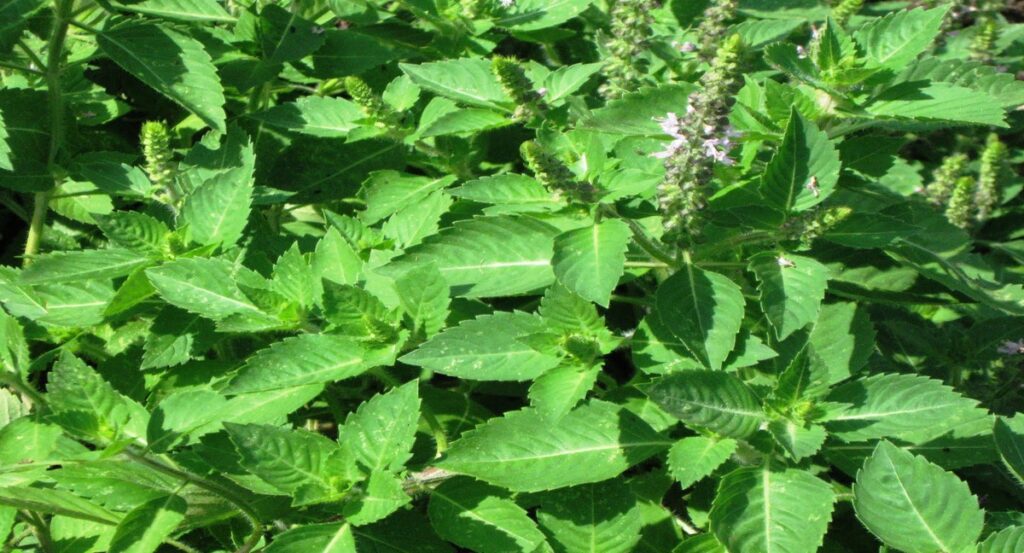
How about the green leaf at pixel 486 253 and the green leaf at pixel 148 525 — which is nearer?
the green leaf at pixel 148 525

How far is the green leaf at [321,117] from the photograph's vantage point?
3.27 metres

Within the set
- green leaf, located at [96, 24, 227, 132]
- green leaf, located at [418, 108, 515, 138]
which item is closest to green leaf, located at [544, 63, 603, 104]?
green leaf, located at [418, 108, 515, 138]

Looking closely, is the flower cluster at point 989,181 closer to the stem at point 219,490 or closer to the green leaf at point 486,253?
the green leaf at point 486,253

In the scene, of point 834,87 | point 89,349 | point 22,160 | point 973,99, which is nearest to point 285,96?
point 22,160

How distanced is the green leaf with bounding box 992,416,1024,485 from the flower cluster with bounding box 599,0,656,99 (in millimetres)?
1500

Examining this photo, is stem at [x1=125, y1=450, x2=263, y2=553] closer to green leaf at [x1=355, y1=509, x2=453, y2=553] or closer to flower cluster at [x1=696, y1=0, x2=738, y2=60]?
green leaf at [x1=355, y1=509, x2=453, y2=553]

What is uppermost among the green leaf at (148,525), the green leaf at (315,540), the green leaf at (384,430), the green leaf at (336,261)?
the green leaf at (336,261)

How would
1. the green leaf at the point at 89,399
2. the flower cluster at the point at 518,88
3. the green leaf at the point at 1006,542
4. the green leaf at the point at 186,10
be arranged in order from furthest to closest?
the green leaf at the point at 186,10 < the flower cluster at the point at 518,88 < the green leaf at the point at 89,399 < the green leaf at the point at 1006,542

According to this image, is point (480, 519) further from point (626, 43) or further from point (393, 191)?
point (626, 43)

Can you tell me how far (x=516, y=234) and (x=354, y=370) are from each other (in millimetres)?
567

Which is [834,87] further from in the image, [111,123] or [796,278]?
[111,123]

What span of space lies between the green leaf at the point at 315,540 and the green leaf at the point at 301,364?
0.36 metres

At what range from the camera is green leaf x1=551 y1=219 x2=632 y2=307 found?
90.3 inches

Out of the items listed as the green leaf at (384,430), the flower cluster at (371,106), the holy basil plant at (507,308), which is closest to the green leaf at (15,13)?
the holy basil plant at (507,308)
